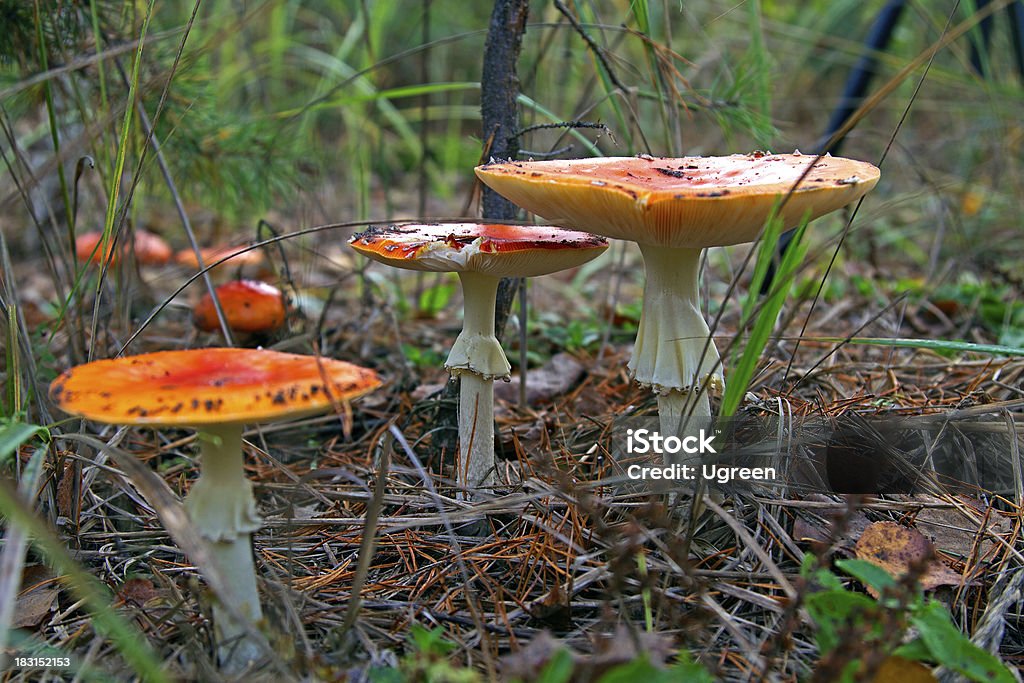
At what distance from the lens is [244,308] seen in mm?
3896

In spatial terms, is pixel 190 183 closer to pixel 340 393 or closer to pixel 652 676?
pixel 340 393

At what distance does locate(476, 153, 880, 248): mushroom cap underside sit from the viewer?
1907 mm

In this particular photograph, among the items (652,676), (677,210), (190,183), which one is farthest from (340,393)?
(190,183)

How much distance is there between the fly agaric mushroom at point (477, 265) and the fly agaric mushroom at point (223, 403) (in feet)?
1.98

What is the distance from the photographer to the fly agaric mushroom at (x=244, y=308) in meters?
3.88

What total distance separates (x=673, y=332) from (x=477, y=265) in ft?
2.19

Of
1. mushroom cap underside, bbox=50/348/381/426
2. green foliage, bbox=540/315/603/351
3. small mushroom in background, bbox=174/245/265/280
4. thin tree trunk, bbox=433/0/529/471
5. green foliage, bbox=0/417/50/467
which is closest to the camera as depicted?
mushroom cap underside, bbox=50/348/381/426

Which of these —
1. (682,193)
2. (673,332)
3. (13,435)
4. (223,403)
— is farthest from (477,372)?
(13,435)

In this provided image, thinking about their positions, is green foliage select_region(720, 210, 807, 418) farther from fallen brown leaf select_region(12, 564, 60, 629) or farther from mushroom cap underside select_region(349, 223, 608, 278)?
fallen brown leaf select_region(12, 564, 60, 629)

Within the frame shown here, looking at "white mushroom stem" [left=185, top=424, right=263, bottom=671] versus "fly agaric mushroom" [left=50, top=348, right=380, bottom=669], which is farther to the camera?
"white mushroom stem" [left=185, top=424, right=263, bottom=671]

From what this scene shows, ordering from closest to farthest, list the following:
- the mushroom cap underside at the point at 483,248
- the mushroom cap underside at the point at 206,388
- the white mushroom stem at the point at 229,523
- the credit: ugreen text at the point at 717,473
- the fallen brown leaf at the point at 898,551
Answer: the mushroom cap underside at the point at 206,388 < the white mushroom stem at the point at 229,523 < the fallen brown leaf at the point at 898,551 < the mushroom cap underside at the point at 483,248 < the credit: ugreen text at the point at 717,473

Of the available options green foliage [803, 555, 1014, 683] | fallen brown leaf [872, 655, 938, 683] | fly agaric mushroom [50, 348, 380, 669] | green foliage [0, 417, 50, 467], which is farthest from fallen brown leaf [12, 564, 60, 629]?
fallen brown leaf [872, 655, 938, 683]

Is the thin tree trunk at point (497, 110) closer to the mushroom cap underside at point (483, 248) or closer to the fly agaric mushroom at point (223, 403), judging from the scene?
the mushroom cap underside at point (483, 248)

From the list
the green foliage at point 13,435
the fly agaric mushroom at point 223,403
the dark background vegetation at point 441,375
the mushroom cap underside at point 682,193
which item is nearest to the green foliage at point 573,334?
the dark background vegetation at point 441,375
